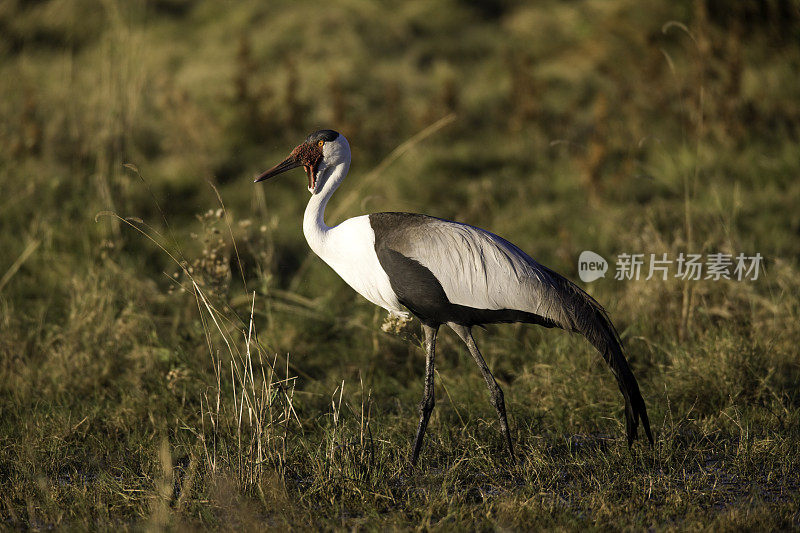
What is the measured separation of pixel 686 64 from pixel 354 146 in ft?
13.8

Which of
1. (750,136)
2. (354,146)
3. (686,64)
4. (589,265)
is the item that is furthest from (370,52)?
(589,265)

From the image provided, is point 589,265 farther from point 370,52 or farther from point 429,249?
point 370,52

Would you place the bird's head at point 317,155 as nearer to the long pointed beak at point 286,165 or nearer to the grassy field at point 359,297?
the long pointed beak at point 286,165

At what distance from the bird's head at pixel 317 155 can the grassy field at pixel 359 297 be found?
0.60 meters

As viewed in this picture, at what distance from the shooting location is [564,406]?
431 cm

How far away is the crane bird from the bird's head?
0.04 meters

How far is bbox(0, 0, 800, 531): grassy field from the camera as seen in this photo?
341cm

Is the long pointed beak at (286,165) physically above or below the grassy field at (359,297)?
above

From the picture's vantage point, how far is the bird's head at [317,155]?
3789mm
